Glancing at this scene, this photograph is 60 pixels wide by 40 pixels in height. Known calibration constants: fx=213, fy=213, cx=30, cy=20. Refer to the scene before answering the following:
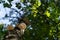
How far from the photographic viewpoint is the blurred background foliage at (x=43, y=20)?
0.98m

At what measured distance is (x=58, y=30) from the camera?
39.3 inches

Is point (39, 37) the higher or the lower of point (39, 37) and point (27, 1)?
the lower

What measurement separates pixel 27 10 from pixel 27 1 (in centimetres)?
5

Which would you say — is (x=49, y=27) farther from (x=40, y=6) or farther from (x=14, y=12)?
(x=14, y=12)

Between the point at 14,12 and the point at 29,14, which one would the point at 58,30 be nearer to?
the point at 29,14

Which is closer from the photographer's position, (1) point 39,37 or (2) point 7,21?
(1) point 39,37

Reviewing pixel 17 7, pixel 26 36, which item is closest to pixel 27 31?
pixel 26 36

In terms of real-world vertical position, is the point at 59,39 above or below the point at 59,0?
below

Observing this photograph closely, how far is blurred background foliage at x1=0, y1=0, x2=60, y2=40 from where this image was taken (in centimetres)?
98

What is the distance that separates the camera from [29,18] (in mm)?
1046

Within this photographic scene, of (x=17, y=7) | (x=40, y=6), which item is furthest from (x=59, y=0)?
(x=17, y=7)

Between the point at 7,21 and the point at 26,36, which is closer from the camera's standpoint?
the point at 26,36

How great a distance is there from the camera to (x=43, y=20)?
102cm

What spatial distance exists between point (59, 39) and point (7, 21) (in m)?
0.30
